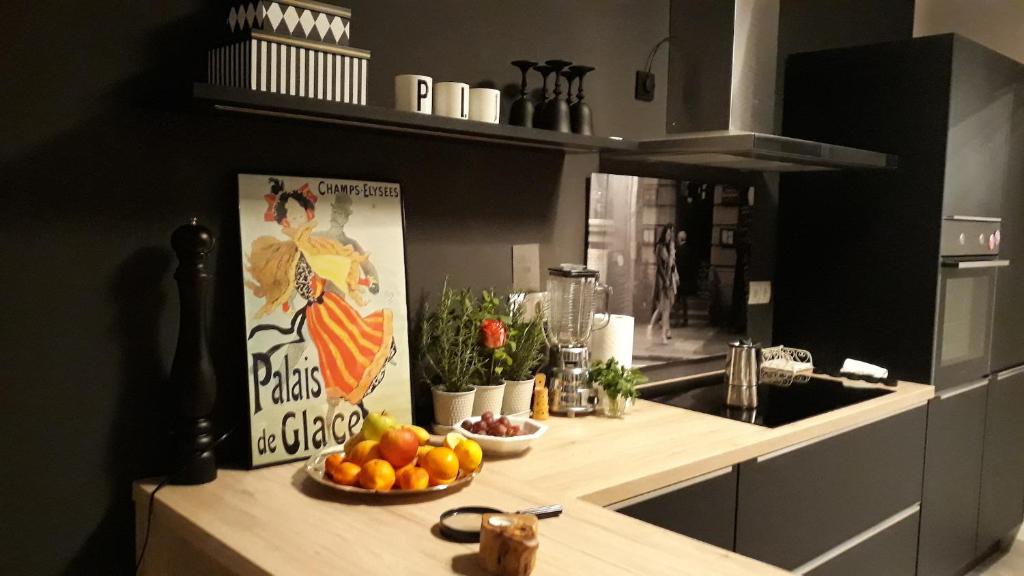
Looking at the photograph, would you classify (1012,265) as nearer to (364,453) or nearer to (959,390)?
(959,390)

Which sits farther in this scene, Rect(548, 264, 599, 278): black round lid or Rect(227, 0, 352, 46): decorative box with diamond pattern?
Rect(548, 264, 599, 278): black round lid

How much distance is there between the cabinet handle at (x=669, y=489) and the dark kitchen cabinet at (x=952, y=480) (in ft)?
4.39

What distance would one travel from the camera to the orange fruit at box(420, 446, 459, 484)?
5.19 feet

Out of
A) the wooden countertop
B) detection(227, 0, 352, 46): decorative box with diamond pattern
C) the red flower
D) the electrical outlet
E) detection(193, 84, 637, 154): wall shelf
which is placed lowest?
the wooden countertop

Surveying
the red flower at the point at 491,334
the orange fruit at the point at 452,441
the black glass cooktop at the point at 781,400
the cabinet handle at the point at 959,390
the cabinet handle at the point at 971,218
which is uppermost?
the cabinet handle at the point at 971,218

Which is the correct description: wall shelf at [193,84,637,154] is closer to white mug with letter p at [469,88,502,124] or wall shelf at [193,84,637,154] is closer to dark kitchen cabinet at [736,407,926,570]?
white mug with letter p at [469,88,502,124]

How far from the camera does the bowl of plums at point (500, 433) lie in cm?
184

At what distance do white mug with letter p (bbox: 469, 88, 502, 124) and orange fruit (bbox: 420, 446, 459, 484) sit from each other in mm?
819

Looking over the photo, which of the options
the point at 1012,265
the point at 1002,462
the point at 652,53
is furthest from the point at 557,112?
the point at 1002,462

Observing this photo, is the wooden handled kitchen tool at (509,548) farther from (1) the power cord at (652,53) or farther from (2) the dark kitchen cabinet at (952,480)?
(2) the dark kitchen cabinet at (952,480)

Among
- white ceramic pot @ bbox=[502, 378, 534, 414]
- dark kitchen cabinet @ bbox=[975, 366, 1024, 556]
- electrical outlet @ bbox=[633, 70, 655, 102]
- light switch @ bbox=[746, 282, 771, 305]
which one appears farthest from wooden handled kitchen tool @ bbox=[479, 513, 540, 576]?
dark kitchen cabinet @ bbox=[975, 366, 1024, 556]

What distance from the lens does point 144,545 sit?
1.59m

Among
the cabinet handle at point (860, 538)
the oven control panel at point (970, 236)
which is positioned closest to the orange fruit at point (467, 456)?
the cabinet handle at point (860, 538)

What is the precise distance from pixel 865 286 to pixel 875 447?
756mm
